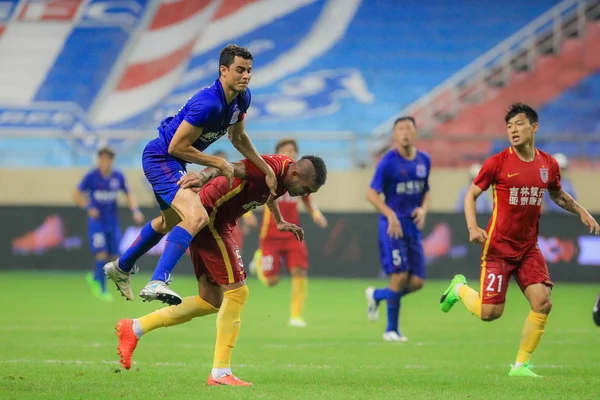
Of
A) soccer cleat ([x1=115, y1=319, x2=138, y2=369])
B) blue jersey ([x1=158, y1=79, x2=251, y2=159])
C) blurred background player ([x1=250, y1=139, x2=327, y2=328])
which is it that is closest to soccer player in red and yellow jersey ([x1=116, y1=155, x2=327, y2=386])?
soccer cleat ([x1=115, y1=319, x2=138, y2=369])

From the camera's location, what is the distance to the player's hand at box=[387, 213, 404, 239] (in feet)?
40.5

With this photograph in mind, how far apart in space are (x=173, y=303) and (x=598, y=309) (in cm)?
523

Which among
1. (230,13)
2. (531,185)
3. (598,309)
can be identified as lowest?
(598,309)

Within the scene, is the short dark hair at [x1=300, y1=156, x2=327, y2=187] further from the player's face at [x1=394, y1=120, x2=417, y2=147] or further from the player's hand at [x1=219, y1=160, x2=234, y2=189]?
the player's face at [x1=394, y1=120, x2=417, y2=147]

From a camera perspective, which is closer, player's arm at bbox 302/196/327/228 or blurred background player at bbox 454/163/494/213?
player's arm at bbox 302/196/327/228

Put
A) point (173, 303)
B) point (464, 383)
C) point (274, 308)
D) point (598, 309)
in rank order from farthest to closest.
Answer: point (274, 308) < point (598, 309) < point (464, 383) < point (173, 303)

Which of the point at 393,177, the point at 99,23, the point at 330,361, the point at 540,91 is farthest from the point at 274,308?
the point at 99,23

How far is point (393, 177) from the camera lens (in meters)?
12.8

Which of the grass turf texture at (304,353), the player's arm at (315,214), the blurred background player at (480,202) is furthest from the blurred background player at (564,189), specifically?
the player's arm at (315,214)

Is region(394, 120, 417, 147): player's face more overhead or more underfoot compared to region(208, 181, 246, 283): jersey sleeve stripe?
more overhead

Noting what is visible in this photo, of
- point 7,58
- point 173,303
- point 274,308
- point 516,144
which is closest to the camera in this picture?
point 173,303

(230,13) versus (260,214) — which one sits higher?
(230,13)

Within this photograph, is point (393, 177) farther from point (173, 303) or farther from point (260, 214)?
point (260, 214)

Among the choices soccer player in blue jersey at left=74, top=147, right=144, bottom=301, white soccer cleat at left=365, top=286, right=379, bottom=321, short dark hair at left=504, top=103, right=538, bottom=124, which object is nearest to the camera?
short dark hair at left=504, top=103, right=538, bottom=124
